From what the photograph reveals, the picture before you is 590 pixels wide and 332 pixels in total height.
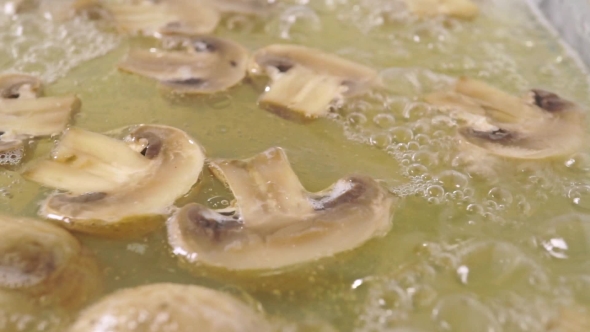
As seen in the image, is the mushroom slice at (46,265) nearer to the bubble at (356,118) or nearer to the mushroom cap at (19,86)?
the mushroom cap at (19,86)

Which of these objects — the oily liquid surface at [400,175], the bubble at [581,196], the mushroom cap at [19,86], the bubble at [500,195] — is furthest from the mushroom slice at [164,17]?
the bubble at [581,196]

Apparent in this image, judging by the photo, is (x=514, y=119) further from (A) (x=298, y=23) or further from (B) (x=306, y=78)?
(A) (x=298, y=23)

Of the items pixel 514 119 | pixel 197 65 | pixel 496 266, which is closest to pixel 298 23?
pixel 197 65

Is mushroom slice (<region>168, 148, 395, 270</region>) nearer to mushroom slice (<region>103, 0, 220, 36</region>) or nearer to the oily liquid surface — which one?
the oily liquid surface

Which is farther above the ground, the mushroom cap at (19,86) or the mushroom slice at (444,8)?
the mushroom slice at (444,8)

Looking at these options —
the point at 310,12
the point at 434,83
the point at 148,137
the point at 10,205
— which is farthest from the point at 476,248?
the point at 310,12

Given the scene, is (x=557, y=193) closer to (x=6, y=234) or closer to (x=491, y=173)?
(x=491, y=173)
